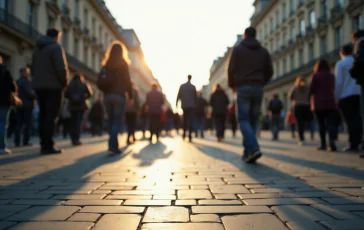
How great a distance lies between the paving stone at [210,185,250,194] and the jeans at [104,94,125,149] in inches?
130

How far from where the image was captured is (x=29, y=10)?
1961 cm

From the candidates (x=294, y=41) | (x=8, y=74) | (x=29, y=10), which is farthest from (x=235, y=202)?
(x=294, y=41)

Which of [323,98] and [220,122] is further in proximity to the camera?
[220,122]

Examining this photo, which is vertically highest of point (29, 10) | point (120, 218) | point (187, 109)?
point (29, 10)

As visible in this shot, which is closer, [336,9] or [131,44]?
[336,9]

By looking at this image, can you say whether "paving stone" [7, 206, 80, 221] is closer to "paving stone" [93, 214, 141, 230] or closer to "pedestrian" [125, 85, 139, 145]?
"paving stone" [93, 214, 141, 230]

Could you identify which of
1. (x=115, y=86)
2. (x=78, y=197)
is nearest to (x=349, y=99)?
(x=115, y=86)

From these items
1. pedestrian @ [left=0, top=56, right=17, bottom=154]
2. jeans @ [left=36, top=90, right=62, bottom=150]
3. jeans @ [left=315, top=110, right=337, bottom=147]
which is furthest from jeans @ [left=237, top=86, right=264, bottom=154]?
pedestrian @ [left=0, top=56, right=17, bottom=154]

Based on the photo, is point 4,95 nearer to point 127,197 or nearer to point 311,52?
point 127,197

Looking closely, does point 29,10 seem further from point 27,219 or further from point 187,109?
point 27,219

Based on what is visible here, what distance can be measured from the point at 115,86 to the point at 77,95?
2.87 meters

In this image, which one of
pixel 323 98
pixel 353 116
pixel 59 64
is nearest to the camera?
pixel 59 64

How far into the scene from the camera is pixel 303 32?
33.1 metres

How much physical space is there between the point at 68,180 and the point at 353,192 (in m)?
2.49
